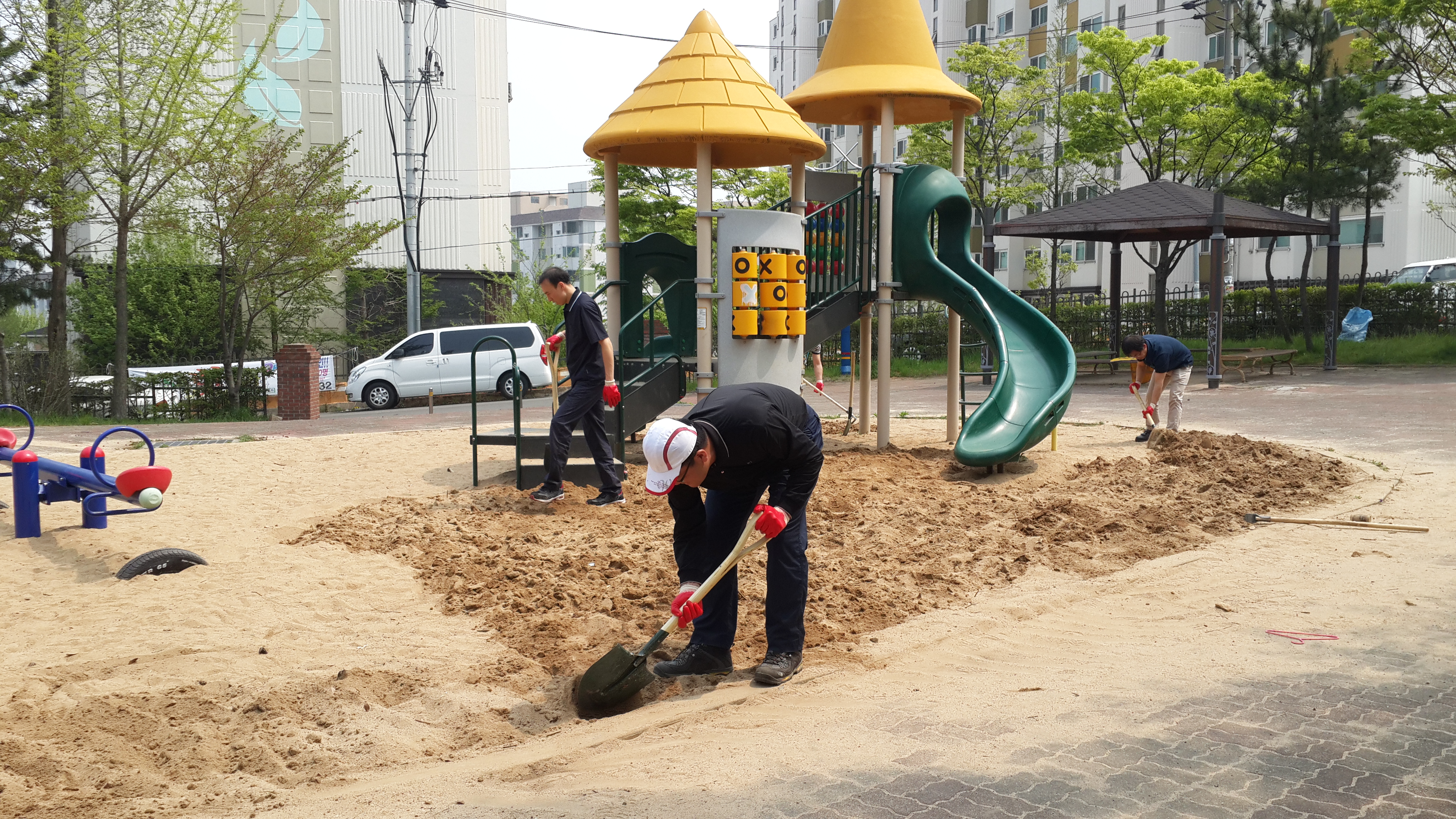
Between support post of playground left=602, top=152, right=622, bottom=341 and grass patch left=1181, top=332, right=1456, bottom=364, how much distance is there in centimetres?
1795

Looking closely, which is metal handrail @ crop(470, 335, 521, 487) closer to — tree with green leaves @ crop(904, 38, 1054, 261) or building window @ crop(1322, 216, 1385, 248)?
tree with green leaves @ crop(904, 38, 1054, 261)

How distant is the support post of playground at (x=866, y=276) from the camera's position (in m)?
11.3

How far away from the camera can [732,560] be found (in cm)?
454

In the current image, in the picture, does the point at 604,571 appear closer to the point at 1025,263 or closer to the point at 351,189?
the point at 351,189

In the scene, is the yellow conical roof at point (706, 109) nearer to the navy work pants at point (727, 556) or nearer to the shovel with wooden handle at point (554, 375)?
the shovel with wooden handle at point (554, 375)

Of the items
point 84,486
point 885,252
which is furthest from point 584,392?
point 885,252

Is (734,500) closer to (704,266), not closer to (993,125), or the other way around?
(704,266)

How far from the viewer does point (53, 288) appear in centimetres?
2142

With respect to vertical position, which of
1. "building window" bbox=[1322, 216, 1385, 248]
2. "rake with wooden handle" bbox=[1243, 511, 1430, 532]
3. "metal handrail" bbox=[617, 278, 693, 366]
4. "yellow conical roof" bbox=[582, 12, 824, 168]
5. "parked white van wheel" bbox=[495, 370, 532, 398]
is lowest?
"rake with wooden handle" bbox=[1243, 511, 1430, 532]

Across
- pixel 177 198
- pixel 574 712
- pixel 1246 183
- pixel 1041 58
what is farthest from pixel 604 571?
pixel 1041 58

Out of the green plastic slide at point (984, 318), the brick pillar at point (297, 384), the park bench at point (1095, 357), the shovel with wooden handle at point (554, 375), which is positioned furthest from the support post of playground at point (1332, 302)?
the brick pillar at point (297, 384)

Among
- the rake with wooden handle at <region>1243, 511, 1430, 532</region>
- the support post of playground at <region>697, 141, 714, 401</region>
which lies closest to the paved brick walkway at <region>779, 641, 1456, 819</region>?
the rake with wooden handle at <region>1243, 511, 1430, 532</region>

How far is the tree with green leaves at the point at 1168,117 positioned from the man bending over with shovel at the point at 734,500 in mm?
22491

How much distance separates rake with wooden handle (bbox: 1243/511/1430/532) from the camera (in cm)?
723
